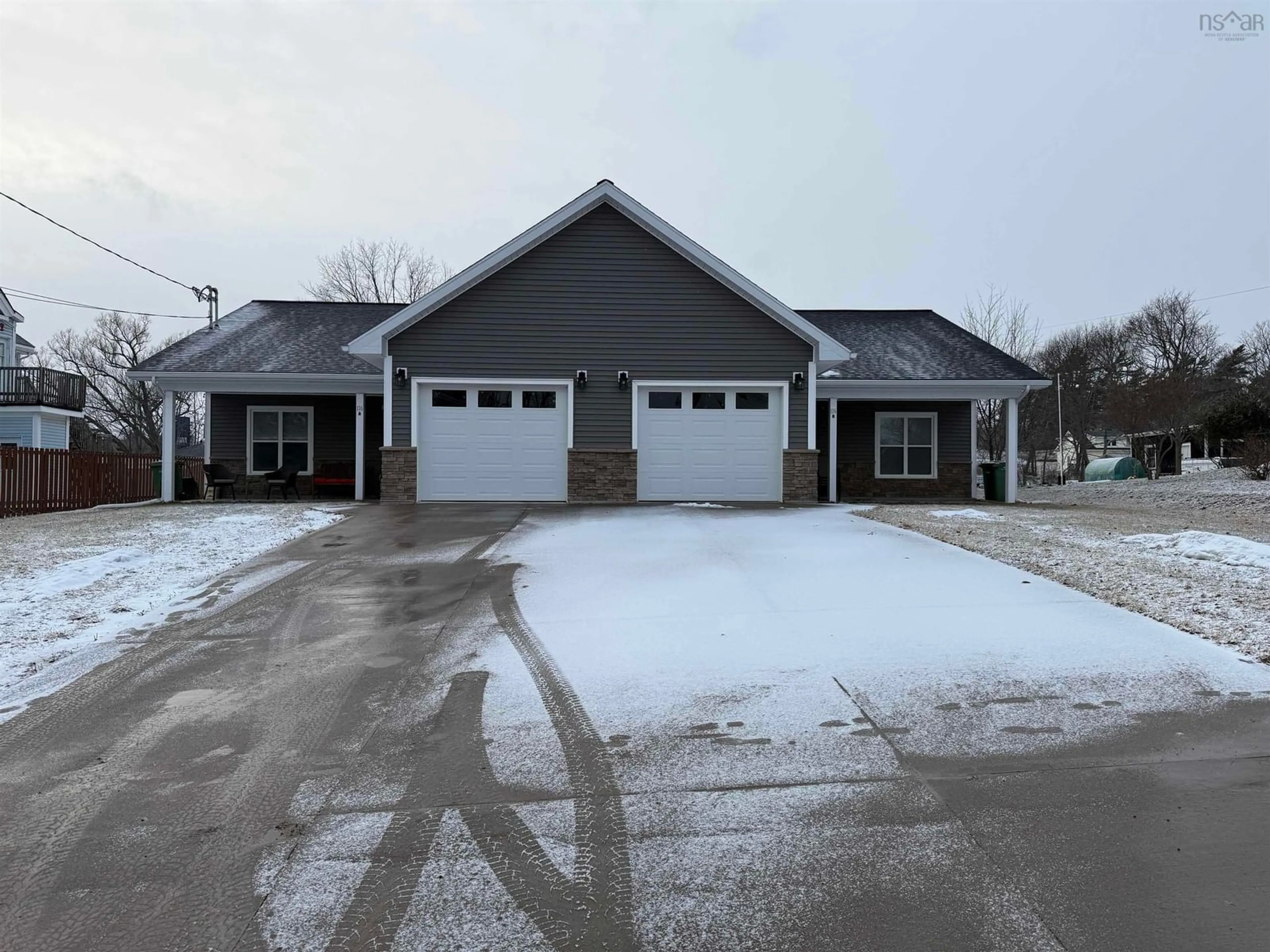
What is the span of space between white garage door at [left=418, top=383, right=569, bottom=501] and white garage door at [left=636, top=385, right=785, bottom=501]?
172 cm

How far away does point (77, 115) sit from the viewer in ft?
52.6

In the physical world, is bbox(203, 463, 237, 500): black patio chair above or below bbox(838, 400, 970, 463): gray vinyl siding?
below

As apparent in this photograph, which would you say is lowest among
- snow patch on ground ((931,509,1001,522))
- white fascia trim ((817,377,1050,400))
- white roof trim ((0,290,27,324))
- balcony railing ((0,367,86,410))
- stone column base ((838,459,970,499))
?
snow patch on ground ((931,509,1001,522))

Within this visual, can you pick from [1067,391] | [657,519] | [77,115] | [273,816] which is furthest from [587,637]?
[1067,391]

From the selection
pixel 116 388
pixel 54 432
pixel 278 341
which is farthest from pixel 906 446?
pixel 116 388

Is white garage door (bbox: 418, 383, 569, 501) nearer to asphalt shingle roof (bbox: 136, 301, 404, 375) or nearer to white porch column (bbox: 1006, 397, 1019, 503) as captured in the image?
asphalt shingle roof (bbox: 136, 301, 404, 375)

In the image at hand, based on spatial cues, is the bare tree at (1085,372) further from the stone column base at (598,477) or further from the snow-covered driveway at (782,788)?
the snow-covered driveway at (782,788)

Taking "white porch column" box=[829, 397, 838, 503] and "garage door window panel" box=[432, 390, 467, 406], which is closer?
"garage door window panel" box=[432, 390, 467, 406]

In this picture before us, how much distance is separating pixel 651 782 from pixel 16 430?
3640 cm

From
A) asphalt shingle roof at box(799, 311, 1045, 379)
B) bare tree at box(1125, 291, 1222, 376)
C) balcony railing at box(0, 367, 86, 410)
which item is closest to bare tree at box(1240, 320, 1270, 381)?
bare tree at box(1125, 291, 1222, 376)

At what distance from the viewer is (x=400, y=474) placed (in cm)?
1520

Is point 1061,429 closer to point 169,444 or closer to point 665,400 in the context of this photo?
point 665,400

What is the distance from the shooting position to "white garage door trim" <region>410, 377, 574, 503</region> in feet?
50.0

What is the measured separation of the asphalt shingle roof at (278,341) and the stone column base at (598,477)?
5117 mm
